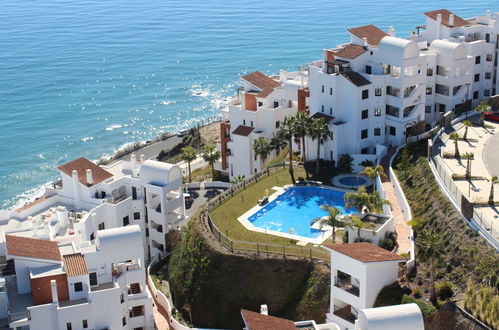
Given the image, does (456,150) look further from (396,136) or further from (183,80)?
(183,80)

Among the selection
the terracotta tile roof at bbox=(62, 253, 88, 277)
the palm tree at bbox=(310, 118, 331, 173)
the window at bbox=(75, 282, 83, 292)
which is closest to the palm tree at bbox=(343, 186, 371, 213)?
the palm tree at bbox=(310, 118, 331, 173)

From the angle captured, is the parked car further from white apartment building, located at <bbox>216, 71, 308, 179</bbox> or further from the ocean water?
the ocean water

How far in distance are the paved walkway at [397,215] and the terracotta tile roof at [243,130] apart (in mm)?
20448

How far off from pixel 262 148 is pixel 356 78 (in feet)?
47.5

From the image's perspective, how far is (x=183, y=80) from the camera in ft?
561

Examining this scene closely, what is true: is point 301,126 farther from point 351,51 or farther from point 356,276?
point 356,276

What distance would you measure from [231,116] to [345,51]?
1938cm

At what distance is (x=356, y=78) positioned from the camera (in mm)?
85125

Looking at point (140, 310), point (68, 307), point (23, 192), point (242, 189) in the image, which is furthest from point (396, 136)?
point (23, 192)

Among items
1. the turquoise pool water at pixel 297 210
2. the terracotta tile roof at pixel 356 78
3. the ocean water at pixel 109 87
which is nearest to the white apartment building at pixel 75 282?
the turquoise pool water at pixel 297 210

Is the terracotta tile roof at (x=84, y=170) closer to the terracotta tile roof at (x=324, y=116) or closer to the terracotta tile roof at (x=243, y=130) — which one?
the terracotta tile roof at (x=243, y=130)

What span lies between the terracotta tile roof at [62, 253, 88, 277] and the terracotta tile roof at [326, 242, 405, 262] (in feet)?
63.6

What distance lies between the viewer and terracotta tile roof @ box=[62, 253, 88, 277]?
193 feet

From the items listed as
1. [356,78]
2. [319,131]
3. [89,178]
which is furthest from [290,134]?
[89,178]
